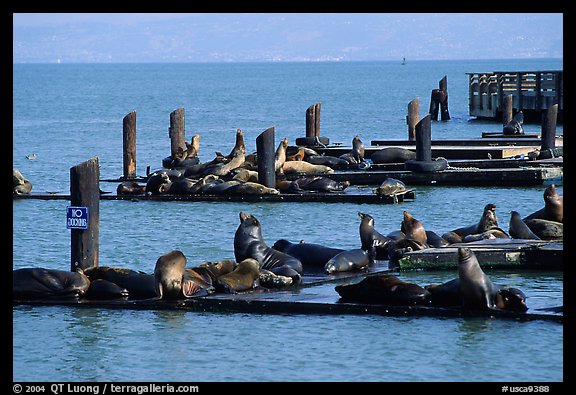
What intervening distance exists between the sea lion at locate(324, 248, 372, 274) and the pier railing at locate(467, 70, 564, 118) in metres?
25.9

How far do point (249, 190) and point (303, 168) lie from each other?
3.19m

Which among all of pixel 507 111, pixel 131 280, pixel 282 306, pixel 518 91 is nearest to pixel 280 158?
pixel 131 280

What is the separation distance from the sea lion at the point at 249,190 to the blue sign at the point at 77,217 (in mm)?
9200

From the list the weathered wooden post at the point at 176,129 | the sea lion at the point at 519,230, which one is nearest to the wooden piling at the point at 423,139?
the weathered wooden post at the point at 176,129

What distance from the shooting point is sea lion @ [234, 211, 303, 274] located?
13.9 meters

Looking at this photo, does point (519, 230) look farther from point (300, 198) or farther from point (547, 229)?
point (300, 198)

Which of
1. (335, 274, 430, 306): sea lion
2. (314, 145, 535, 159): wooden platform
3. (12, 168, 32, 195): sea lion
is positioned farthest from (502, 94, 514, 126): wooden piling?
(335, 274, 430, 306): sea lion

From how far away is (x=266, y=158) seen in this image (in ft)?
75.2

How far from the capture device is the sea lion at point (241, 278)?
12828 millimetres

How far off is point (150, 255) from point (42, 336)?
5983mm

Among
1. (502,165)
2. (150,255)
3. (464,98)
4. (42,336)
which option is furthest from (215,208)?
(464,98)

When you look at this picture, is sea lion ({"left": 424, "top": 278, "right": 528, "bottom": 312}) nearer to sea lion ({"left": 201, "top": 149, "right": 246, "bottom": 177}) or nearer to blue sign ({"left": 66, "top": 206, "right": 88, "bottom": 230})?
blue sign ({"left": 66, "top": 206, "right": 88, "bottom": 230})

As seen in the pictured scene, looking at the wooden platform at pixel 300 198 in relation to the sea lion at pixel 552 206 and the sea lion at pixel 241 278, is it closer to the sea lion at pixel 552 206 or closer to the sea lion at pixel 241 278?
the sea lion at pixel 552 206
